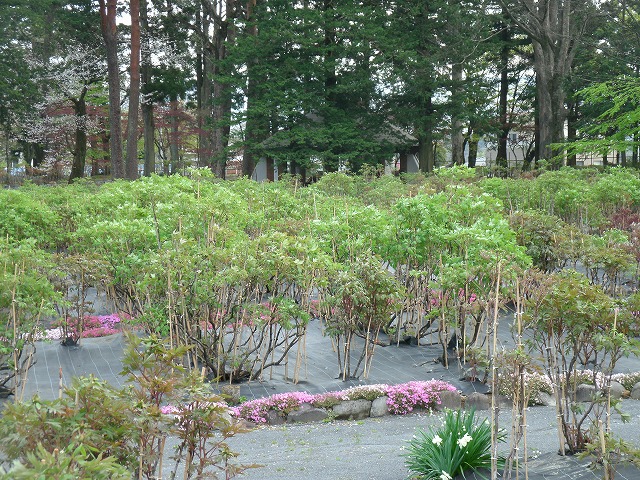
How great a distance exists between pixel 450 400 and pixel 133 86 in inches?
696

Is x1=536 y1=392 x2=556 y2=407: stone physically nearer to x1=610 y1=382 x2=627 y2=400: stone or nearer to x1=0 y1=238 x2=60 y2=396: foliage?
x1=610 y1=382 x2=627 y2=400: stone

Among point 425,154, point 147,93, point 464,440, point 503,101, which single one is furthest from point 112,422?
point 503,101

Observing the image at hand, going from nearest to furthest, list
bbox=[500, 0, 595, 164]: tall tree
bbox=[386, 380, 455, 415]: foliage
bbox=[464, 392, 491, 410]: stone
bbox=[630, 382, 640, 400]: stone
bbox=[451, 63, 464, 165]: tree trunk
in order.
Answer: bbox=[386, 380, 455, 415]: foliage < bbox=[464, 392, 491, 410]: stone < bbox=[630, 382, 640, 400]: stone < bbox=[500, 0, 595, 164]: tall tree < bbox=[451, 63, 464, 165]: tree trunk

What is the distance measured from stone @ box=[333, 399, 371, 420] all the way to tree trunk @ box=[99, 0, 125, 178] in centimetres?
1707

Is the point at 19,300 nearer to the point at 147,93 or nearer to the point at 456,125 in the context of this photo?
the point at 456,125

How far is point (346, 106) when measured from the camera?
88.8 ft

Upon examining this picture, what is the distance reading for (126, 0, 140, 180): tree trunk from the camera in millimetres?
21469

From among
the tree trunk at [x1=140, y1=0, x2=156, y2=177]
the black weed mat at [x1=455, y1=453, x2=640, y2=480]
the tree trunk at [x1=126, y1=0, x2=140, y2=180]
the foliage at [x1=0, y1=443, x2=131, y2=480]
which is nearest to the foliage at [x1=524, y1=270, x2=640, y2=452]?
the black weed mat at [x1=455, y1=453, x2=640, y2=480]

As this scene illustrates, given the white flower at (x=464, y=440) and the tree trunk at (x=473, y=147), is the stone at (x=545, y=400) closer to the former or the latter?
the white flower at (x=464, y=440)

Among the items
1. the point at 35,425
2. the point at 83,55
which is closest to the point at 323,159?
the point at 83,55

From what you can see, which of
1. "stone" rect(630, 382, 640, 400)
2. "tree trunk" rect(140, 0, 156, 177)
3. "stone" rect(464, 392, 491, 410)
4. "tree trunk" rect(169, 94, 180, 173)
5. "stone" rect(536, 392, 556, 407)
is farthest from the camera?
"tree trunk" rect(169, 94, 180, 173)

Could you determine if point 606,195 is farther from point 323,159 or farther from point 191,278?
point 323,159

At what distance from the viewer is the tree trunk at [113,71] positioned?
2116 centimetres

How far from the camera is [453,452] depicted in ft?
14.2
